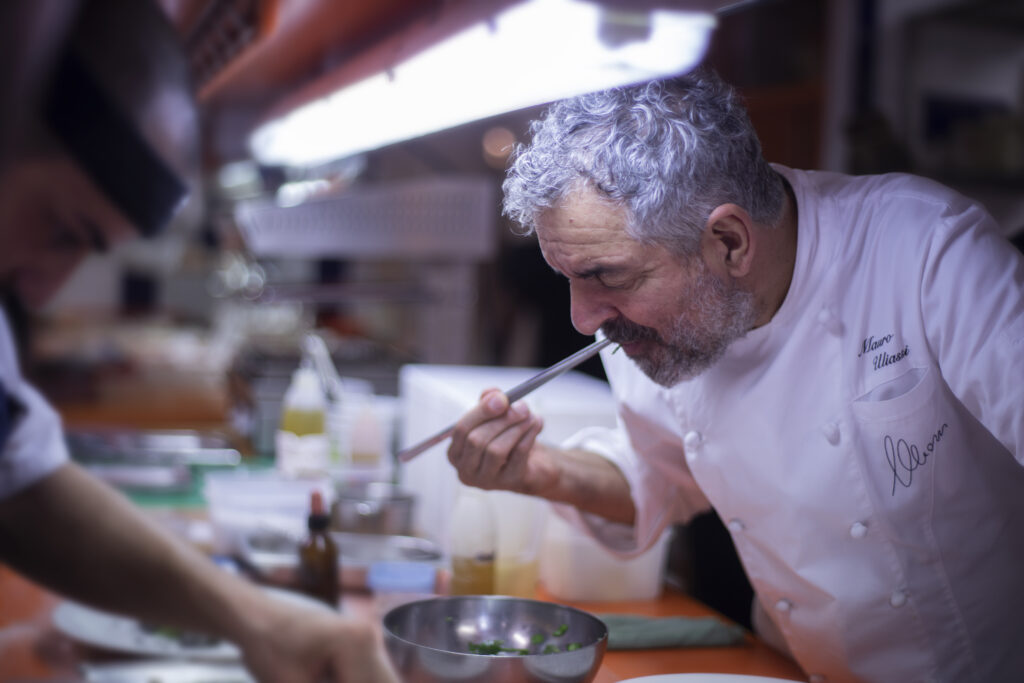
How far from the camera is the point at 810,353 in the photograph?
4.48 feet

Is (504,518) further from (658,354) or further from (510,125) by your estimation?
(510,125)

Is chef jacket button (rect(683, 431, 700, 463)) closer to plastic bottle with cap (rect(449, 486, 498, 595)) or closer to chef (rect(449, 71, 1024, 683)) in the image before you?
chef (rect(449, 71, 1024, 683))

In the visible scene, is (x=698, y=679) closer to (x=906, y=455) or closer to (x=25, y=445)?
(x=906, y=455)

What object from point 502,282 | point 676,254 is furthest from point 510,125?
point 502,282

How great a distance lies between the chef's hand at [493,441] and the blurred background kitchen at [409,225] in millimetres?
299

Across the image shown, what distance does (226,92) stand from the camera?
88.3 inches

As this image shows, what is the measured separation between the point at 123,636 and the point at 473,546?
57cm

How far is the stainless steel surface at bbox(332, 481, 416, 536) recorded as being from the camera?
6.69ft

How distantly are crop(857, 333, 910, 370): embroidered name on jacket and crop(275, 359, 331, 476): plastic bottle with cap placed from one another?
1.59 meters

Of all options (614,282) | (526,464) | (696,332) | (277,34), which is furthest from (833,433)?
(277,34)

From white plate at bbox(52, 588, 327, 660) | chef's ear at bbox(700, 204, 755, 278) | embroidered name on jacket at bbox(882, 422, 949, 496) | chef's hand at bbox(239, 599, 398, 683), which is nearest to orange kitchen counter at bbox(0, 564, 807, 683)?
white plate at bbox(52, 588, 327, 660)

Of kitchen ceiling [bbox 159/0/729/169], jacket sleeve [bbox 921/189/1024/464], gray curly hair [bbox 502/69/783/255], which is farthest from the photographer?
kitchen ceiling [bbox 159/0/729/169]

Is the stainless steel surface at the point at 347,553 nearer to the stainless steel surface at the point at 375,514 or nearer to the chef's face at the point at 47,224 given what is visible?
the stainless steel surface at the point at 375,514

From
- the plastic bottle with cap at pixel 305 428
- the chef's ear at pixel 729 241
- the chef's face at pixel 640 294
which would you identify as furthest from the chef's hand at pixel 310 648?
the plastic bottle with cap at pixel 305 428
